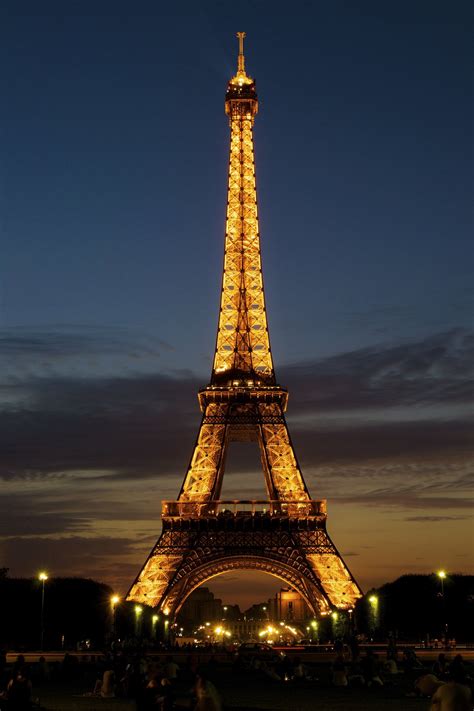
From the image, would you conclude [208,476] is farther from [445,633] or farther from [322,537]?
[445,633]

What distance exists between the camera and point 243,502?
92.1 m

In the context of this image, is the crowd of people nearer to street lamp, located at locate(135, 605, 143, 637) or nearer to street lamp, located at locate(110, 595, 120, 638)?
street lamp, located at locate(110, 595, 120, 638)

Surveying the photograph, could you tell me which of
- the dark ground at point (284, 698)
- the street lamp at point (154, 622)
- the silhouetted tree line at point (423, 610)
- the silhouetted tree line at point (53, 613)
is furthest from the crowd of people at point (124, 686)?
the silhouetted tree line at point (423, 610)

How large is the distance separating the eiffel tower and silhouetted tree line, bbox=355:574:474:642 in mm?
2729

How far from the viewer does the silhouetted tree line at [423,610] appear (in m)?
81.9

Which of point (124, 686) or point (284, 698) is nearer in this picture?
point (284, 698)

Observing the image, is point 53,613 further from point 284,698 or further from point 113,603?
point 284,698

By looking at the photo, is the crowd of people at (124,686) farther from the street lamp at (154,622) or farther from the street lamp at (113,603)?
the street lamp at (154,622)

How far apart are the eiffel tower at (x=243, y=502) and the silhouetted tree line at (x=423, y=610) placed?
107 inches

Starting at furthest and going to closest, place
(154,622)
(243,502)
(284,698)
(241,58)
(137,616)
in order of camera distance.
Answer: (241,58), (243,502), (154,622), (137,616), (284,698)

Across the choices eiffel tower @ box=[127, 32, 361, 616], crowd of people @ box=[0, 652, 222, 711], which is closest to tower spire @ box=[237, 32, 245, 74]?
eiffel tower @ box=[127, 32, 361, 616]

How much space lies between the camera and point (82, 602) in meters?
81.0

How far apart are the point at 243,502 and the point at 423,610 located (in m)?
19.8

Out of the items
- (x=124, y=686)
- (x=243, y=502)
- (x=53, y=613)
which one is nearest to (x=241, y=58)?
(x=243, y=502)
